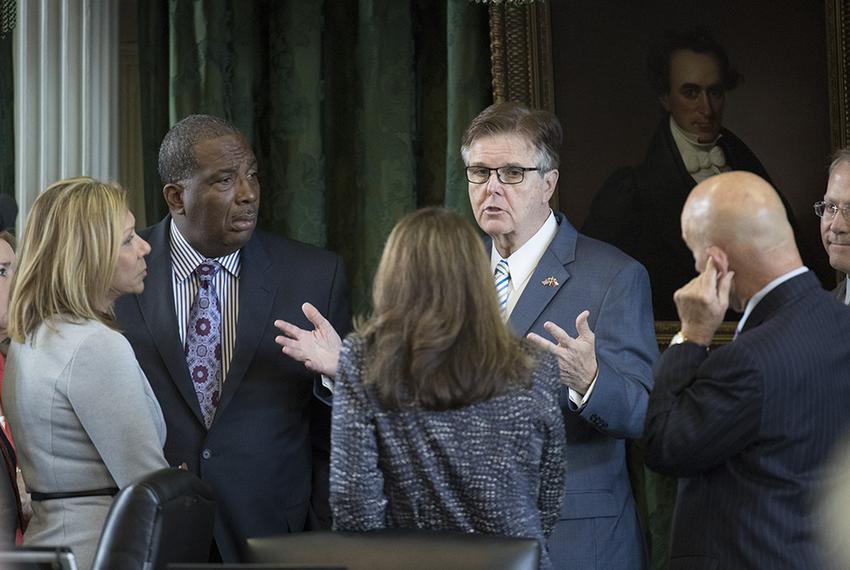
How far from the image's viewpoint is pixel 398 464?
2805 millimetres

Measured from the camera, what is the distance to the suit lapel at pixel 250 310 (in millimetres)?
3902

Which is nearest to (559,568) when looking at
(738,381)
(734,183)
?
(738,381)

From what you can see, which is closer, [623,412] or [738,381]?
[738,381]

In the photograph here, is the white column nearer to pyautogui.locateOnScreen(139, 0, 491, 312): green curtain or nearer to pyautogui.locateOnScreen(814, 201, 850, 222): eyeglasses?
pyautogui.locateOnScreen(139, 0, 491, 312): green curtain

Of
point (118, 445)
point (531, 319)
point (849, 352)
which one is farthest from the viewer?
point (531, 319)

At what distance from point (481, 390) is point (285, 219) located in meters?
2.83

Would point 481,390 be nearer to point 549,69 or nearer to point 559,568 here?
point 559,568

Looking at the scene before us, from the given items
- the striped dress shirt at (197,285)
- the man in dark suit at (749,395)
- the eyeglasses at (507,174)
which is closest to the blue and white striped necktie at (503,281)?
the eyeglasses at (507,174)

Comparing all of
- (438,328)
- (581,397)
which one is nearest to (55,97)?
(581,397)

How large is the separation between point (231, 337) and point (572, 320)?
3.53 ft

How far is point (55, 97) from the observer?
5195 millimetres

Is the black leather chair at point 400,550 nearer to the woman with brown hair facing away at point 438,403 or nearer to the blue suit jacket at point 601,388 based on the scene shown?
the woman with brown hair facing away at point 438,403

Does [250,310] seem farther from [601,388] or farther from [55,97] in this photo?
[55,97]

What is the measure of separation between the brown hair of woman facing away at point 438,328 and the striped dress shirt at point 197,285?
1258 millimetres
